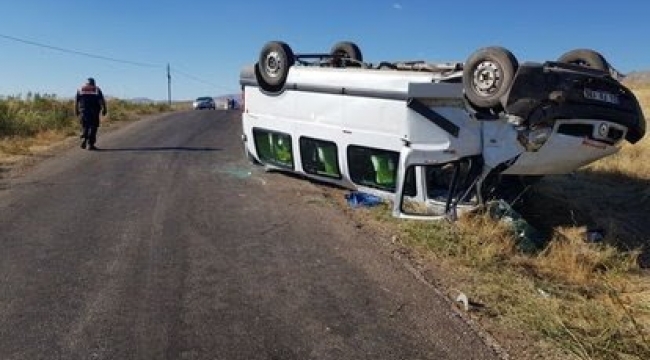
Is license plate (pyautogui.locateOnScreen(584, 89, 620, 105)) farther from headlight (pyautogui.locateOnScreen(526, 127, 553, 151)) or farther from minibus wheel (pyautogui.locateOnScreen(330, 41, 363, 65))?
minibus wheel (pyautogui.locateOnScreen(330, 41, 363, 65))

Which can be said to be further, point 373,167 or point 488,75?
point 373,167

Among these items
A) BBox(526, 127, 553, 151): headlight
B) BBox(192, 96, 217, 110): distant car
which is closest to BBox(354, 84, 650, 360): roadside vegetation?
BBox(526, 127, 553, 151): headlight

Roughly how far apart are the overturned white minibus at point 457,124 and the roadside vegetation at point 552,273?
1.86 feet

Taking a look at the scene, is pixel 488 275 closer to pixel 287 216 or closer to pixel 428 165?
pixel 428 165

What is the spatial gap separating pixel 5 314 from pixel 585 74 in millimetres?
6237

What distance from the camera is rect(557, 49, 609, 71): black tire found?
923cm

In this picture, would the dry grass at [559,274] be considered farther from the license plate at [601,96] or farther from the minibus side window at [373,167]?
the license plate at [601,96]

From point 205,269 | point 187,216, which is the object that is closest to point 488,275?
point 205,269

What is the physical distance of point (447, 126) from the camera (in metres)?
8.28

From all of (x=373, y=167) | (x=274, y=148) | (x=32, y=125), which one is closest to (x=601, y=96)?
(x=373, y=167)

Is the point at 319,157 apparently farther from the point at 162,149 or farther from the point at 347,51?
the point at 162,149

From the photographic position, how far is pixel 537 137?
7859 mm

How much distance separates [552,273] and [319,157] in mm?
4153

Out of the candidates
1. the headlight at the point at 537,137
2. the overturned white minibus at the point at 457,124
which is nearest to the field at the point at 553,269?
the overturned white minibus at the point at 457,124
